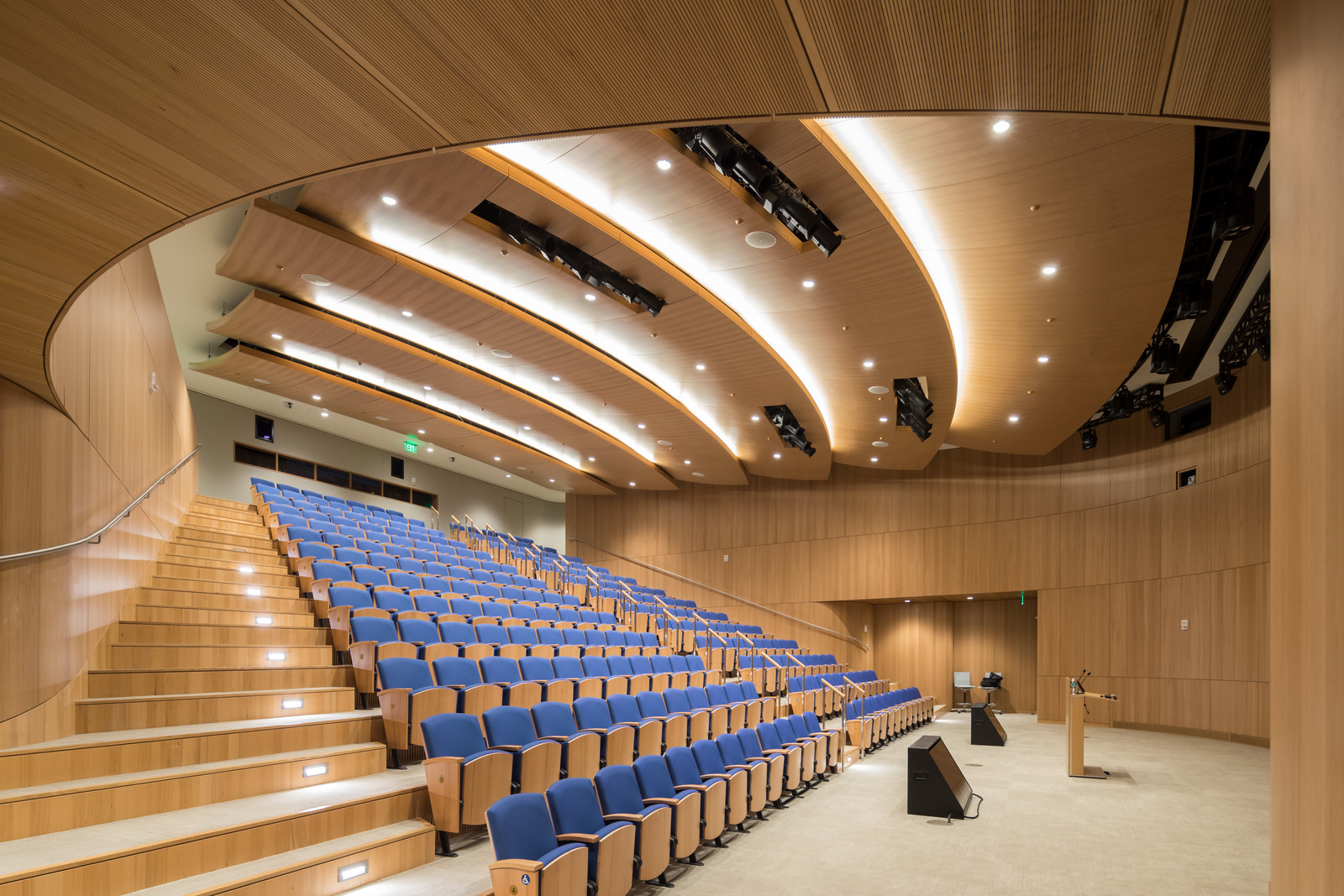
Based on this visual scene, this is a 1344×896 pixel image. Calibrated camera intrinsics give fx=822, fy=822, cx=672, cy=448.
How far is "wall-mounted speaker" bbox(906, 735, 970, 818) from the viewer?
210 inches

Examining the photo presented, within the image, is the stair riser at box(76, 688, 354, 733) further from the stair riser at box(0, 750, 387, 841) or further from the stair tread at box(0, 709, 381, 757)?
the stair riser at box(0, 750, 387, 841)

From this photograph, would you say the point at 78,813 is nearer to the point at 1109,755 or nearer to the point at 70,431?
the point at 70,431

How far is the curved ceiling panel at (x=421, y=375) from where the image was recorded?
7.86 m

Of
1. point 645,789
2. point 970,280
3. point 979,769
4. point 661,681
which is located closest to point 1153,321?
point 970,280

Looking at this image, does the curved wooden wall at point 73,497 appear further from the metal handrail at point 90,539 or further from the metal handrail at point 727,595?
the metal handrail at point 727,595

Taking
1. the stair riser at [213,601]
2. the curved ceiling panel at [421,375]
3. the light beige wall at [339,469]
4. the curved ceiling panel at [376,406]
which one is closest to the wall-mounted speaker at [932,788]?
the stair riser at [213,601]

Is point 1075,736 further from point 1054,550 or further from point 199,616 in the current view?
point 199,616

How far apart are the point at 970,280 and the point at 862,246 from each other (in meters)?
1.26

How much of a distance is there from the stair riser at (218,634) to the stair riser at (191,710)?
0.74 m

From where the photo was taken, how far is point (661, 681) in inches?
265

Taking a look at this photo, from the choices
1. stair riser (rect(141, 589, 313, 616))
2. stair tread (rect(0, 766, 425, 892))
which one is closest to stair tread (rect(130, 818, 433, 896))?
stair tread (rect(0, 766, 425, 892))

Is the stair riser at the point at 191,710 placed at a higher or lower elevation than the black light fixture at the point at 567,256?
lower

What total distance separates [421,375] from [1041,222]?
675cm

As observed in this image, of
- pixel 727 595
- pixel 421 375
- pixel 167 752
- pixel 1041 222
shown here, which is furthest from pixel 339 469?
pixel 1041 222
